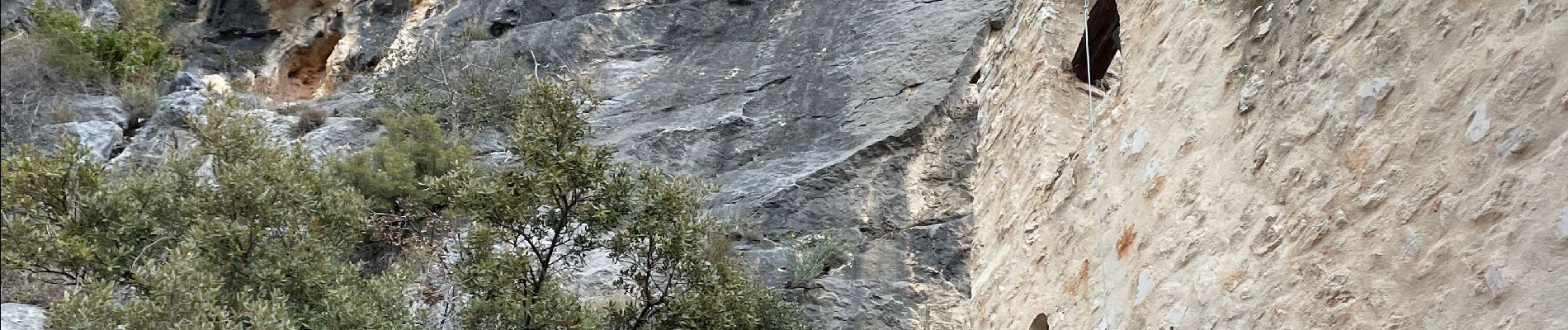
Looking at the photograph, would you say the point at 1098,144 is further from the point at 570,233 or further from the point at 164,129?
the point at 164,129

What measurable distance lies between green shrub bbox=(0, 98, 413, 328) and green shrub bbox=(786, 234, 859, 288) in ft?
8.79

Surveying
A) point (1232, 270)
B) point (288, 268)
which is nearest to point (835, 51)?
point (288, 268)

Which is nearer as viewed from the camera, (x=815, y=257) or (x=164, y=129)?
(x=815, y=257)

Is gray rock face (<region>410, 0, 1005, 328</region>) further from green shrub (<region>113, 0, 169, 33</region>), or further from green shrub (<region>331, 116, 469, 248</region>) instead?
green shrub (<region>113, 0, 169, 33</region>)

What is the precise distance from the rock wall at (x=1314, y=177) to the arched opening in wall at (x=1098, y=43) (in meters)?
1.00

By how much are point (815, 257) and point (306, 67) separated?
11481 mm

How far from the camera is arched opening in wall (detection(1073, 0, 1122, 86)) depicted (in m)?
7.39

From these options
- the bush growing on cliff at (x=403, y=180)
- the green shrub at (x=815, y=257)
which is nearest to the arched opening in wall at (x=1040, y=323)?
the green shrub at (x=815, y=257)

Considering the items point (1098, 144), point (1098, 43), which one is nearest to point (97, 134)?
point (1098, 43)

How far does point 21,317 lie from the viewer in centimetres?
623

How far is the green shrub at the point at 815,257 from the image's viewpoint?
331 inches

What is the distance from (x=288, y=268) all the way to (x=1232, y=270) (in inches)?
204

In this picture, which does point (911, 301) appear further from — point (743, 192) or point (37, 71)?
point (37, 71)

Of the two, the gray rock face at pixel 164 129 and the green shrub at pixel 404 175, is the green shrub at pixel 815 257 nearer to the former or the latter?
the green shrub at pixel 404 175
